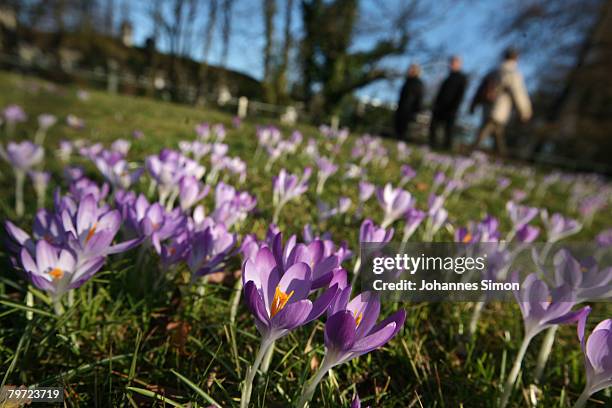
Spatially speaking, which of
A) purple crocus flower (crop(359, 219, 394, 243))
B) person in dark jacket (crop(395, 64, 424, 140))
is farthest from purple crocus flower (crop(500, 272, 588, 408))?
person in dark jacket (crop(395, 64, 424, 140))

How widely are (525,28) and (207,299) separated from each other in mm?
19006

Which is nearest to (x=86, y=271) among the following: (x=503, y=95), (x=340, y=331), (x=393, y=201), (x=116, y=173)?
(x=340, y=331)

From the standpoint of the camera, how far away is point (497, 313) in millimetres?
1431

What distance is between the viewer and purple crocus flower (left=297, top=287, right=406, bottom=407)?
557mm

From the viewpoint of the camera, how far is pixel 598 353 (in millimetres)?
631

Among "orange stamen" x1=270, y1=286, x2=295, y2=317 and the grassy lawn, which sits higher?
"orange stamen" x1=270, y1=286, x2=295, y2=317

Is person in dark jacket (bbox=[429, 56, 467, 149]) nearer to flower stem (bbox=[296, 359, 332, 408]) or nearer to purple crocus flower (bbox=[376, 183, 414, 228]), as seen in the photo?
purple crocus flower (bbox=[376, 183, 414, 228])

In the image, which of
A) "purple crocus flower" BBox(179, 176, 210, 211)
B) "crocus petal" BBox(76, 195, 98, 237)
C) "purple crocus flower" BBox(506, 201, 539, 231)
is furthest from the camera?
"purple crocus flower" BBox(506, 201, 539, 231)

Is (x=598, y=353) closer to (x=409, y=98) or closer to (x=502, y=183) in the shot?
(x=502, y=183)

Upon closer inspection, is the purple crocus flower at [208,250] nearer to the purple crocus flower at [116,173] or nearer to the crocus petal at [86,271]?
the crocus petal at [86,271]

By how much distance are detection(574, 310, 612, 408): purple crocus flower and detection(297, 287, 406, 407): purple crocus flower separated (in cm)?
32

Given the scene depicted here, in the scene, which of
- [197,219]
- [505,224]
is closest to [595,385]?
[197,219]

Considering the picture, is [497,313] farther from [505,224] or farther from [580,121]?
[580,121]

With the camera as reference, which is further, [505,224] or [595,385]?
[505,224]
